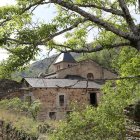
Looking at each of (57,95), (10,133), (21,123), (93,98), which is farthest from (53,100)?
(10,133)

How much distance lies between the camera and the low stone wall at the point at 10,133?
2220 cm

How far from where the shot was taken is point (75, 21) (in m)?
9.23

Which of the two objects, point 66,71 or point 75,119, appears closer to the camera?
point 75,119

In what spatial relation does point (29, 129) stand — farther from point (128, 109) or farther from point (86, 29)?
point (128, 109)

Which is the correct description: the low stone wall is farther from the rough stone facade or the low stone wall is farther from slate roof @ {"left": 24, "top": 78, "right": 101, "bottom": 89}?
the rough stone facade

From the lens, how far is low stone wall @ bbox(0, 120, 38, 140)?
2220 cm

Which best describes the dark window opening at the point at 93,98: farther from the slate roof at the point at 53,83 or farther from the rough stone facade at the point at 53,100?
the rough stone facade at the point at 53,100

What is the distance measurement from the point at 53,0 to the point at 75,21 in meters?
1.46

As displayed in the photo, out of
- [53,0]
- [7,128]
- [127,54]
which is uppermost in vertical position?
[53,0]

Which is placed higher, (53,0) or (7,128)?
(53,0)

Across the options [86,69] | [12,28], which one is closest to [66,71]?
[86,69]

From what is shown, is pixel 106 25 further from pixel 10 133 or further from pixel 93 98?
pixel 93 98

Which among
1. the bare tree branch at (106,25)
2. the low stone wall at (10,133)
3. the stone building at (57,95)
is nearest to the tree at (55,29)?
the bare tree branch at (106,25)

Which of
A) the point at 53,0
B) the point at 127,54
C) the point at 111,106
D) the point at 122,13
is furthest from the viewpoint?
the point at 111,106
